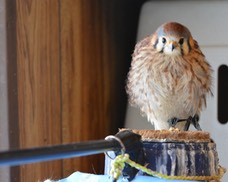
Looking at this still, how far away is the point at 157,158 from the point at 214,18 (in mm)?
1281

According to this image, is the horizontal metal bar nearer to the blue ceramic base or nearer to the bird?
the blue ceramic base

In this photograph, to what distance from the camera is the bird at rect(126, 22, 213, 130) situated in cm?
201

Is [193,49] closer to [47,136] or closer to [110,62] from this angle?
[110,62]

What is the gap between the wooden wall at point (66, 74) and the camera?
5.77 ft

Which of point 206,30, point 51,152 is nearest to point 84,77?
point 206,30

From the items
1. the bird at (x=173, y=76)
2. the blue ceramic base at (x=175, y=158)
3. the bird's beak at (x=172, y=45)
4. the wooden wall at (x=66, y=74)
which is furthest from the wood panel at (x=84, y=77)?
the blue ceramic base at (x=175, y=158)

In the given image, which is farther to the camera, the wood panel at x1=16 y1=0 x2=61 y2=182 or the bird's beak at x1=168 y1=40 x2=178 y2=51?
the bird's beak at x1=168 y1=40 x2=178 y2=51

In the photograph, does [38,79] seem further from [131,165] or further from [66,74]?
[131,165]

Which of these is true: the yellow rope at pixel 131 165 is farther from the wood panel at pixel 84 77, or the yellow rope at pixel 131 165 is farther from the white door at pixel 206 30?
the white door at pixel 206 30

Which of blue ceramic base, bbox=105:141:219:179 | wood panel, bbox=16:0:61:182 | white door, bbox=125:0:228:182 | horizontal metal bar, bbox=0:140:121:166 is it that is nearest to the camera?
horizontal metal bar, bbox=0:140:121:166

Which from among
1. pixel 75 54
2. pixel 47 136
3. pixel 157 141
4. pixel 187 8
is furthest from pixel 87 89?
pixel 157 141

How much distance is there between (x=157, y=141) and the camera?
1192 mm

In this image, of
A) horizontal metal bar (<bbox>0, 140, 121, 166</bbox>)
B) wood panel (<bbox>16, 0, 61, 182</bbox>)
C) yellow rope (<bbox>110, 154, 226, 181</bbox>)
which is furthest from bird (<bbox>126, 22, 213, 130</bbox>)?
horizontal metal bar (<bbox>0, 140, 121, 166</bbox>)

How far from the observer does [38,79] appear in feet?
6.07
